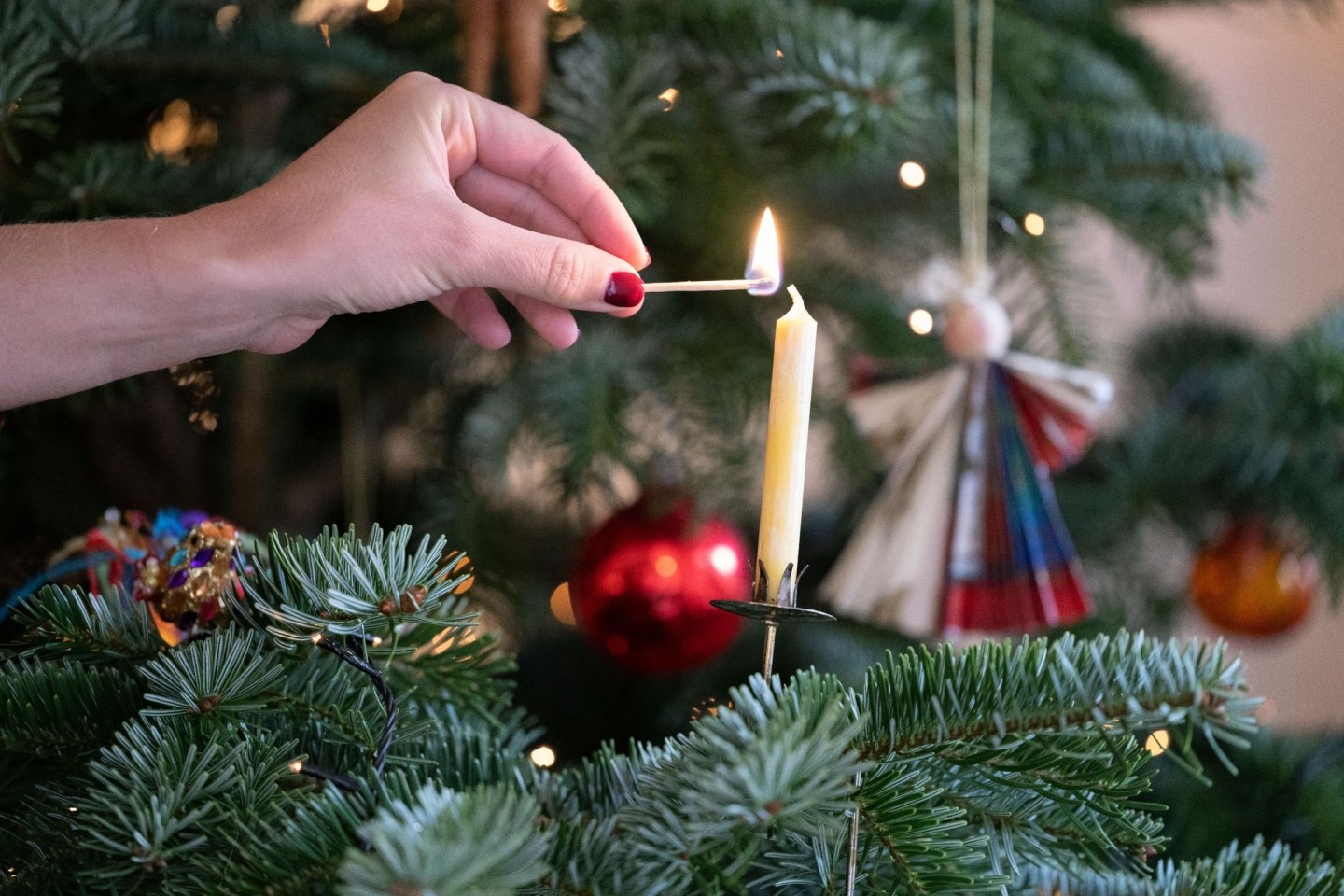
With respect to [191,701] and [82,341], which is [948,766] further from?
[82,341]

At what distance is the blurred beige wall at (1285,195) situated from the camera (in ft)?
4.13

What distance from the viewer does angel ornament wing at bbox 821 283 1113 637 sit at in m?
0.63

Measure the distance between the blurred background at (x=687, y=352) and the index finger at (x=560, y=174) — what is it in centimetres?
8

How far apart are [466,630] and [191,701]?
11 centimetres

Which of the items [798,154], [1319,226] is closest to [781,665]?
[798,154]

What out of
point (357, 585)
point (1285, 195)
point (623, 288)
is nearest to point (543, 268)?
point (623, 288)

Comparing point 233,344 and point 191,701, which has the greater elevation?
point 233,344

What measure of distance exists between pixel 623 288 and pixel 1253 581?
2.17ft

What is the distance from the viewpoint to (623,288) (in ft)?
1.27

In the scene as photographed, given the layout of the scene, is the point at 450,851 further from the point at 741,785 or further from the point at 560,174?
the point at 560,174

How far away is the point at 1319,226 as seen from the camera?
129 cm

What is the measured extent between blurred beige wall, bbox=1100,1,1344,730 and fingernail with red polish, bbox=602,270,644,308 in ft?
3.35

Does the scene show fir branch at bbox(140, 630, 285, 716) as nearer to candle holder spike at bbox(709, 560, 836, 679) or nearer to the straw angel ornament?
candle holder spike at bbox(709, 560, 836, 679)

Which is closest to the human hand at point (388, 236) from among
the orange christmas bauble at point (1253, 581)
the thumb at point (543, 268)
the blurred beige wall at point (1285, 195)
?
the thumb at point (543, 268)
